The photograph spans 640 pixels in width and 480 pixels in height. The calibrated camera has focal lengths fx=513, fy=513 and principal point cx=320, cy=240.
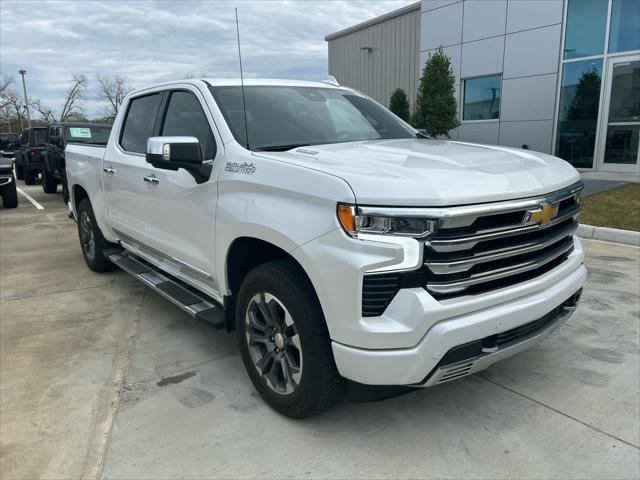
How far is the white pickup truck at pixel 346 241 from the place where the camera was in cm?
222

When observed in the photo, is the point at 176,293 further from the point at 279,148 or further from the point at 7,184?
the point at 7,184

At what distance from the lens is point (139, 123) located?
4.54 m

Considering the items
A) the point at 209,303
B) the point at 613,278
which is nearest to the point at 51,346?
the point at 209,303

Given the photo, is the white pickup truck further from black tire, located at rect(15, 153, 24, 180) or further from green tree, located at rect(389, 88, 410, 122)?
black tire, located at rect(15, 153, 24, 180)

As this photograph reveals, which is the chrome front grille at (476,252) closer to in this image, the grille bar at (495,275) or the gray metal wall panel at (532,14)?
the grille bar at (495,275)

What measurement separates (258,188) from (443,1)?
1610 centimetres

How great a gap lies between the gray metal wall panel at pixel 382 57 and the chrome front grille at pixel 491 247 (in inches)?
703

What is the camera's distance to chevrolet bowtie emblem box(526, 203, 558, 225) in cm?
247

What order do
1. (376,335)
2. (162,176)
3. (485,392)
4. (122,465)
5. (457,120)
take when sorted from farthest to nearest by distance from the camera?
(457,120) → (162,176) → (485,392) → (122,465) → (376,335)

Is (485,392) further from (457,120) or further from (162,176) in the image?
(457,120)

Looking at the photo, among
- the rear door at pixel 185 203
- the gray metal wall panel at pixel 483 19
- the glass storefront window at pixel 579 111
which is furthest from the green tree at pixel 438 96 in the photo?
the rear door at pixel 185 203

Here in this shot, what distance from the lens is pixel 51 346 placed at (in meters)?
3.91

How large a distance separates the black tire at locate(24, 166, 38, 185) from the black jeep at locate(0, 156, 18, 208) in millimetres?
6187

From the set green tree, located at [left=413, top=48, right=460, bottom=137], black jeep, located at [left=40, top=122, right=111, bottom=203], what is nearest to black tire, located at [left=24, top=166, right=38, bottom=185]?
black jeep, located at [left=40, top=122, right=111, bottom=203]
